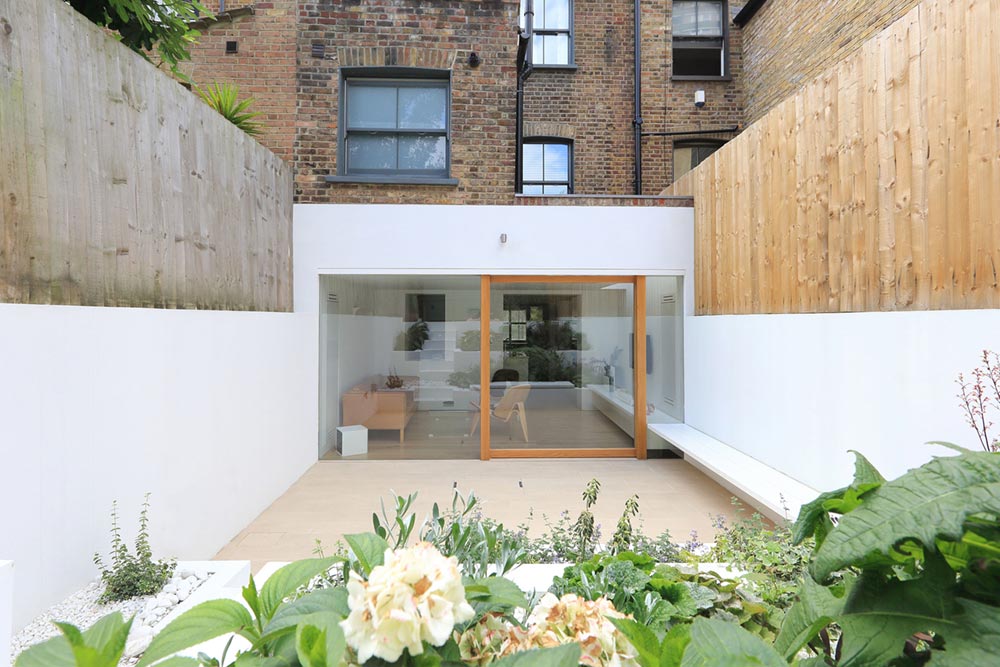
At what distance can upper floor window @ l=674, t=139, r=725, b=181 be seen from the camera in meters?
9.46

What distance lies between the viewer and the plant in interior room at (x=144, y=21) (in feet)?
11.1

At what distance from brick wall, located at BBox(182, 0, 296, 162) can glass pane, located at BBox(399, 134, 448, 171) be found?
1214 mm

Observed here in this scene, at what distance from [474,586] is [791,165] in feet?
15.0

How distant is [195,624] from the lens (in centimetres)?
61

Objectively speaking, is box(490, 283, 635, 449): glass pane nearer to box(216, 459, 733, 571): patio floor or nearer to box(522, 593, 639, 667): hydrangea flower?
box(216, 459, 733, 571): patio floor

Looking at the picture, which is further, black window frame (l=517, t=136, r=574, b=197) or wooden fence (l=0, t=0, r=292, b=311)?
black window frame (l=517, t=136, r=574, b=197)

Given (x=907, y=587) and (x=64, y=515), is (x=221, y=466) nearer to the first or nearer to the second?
(x=64, y=515)

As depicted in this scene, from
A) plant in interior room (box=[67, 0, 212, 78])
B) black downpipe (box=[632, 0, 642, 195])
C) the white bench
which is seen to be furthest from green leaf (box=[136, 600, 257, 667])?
black downpipe (box=[632, 0, 642, 195])

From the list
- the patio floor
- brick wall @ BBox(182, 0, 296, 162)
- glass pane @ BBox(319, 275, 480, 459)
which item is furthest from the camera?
glass pane @ BBox(319, 275, 480, 459)

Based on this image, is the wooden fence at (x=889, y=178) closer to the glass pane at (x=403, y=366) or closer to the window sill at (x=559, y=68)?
the glass pane at (x=403, y=366)

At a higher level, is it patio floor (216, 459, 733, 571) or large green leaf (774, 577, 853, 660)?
large green leaf (774, 577, 853, 660)

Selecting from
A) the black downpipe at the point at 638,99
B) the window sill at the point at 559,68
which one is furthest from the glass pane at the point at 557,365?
the window sill at the point at 559,68

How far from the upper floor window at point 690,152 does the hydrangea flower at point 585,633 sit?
378 inches

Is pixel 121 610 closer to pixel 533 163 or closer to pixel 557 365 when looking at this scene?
pixel 557 365
